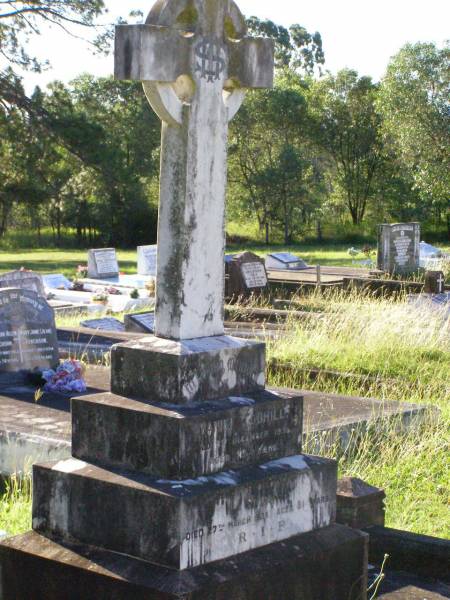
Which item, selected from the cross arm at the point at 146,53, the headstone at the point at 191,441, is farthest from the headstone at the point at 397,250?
the cross arm at the point at 146,53

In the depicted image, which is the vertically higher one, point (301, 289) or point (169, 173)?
point (169, 173)

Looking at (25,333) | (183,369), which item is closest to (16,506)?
(183,369)

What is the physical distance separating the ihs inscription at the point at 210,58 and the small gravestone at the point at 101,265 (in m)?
21.1

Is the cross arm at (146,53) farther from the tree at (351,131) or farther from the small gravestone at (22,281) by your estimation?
the tree at (351,131)

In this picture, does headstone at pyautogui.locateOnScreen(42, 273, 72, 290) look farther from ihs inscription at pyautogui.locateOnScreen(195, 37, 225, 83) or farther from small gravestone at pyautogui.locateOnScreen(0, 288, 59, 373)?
ihs inscription at pyautogui.locateOnScreen(195, 37, 225, 83)

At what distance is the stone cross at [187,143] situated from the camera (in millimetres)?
4445

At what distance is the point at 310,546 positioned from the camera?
4523 mm

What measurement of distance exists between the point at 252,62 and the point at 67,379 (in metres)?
4.01

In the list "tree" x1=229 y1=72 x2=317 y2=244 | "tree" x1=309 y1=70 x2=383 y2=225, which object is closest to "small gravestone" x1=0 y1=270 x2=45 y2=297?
"tree" x1=229 y1=72 x2=317 y2=244

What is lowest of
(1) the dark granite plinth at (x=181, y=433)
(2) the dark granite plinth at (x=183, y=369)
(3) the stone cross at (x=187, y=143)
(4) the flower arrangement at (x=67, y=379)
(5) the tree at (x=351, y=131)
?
(4) the flower arrangement at (x=67, y=379)

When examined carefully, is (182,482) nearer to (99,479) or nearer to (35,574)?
(99,479)

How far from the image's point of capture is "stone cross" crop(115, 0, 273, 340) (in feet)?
14.6

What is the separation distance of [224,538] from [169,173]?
5.18 ft

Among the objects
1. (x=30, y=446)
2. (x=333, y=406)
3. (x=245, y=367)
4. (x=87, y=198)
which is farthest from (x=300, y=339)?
(x=87, y=198)
